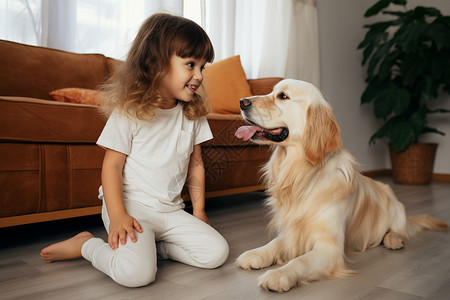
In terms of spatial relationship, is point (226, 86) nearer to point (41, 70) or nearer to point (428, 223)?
point (41, 70)

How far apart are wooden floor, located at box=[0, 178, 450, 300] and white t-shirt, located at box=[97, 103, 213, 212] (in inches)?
10.4

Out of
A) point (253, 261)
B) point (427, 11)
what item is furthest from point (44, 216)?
point (427, 11)

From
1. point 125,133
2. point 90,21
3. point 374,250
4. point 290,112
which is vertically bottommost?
point 374,250

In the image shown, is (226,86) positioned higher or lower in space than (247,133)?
higher

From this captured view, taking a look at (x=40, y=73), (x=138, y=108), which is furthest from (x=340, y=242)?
(x=40, y=73)

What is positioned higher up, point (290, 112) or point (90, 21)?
point (90, 21)

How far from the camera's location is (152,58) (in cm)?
135

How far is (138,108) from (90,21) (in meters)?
1.67

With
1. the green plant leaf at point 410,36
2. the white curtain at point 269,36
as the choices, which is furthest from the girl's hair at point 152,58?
the green plant leaf at point 410,36

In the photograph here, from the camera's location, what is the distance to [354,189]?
1.44 metres

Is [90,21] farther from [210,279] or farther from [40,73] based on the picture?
[210,279]

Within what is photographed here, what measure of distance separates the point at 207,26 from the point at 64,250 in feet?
8.34

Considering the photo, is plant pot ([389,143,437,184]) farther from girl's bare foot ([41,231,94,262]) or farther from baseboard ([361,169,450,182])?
girl's bare foot ([41,231,94,262])

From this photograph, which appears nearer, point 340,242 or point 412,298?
point 412,298
